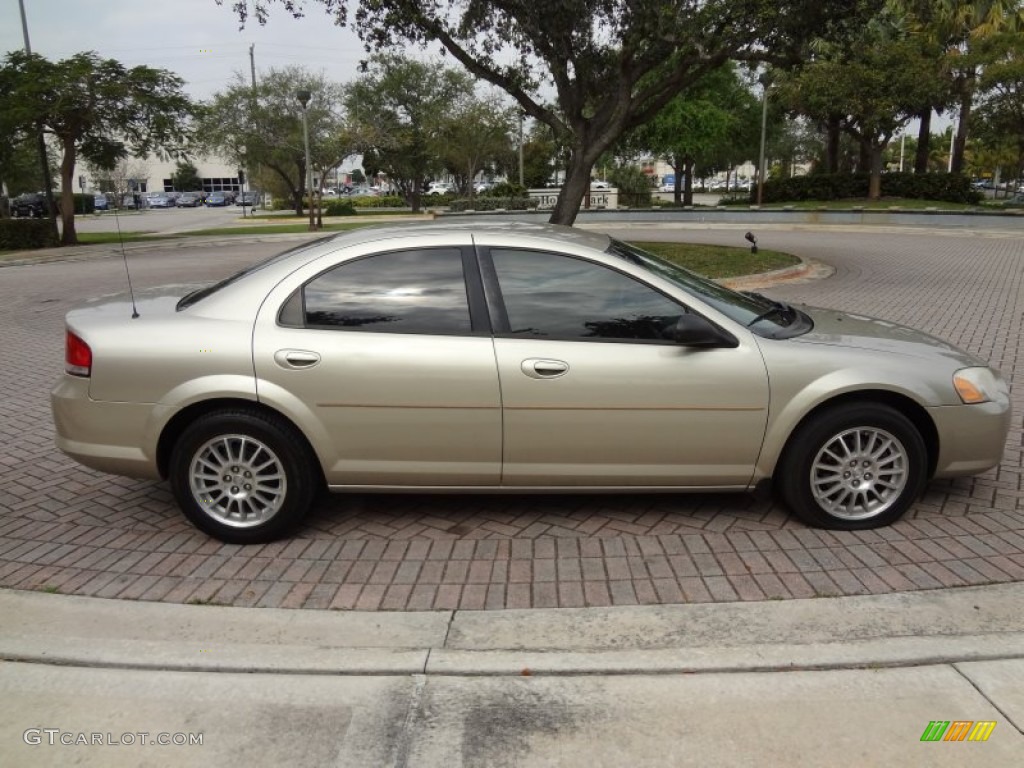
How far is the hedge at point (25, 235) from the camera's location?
2514cm

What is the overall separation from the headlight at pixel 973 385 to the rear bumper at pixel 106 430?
4.10 m

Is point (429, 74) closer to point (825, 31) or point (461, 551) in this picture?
point (825, 31)

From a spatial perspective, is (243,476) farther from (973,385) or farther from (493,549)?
(973,385)

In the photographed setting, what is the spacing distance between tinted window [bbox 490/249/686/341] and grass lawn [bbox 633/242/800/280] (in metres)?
10.2

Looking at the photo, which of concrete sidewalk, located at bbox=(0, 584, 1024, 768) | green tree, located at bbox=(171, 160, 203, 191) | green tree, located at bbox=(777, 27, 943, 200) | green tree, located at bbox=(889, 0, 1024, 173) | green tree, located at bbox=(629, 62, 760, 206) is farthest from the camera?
green tree, located at bbox=(171, 160, 203, 191)

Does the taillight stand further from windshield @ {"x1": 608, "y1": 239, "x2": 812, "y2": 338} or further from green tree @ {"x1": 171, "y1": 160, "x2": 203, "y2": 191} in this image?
green tree @ {"x1": 171, "y1": 160, "x2": 203, "y2": 191}

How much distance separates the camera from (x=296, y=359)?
3965 millimetres

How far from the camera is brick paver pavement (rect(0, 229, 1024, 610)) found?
366cm

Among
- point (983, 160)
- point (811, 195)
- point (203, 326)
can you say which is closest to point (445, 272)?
point (203, 326)

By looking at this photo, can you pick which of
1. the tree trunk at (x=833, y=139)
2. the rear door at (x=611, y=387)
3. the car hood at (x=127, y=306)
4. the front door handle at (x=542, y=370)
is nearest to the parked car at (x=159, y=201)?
the tree trunk at (x=833, y=139)

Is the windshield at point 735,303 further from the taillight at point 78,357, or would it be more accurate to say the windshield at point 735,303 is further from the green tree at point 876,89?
the green tree at point 876,89

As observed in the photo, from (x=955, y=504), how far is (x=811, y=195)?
38264 millimetres

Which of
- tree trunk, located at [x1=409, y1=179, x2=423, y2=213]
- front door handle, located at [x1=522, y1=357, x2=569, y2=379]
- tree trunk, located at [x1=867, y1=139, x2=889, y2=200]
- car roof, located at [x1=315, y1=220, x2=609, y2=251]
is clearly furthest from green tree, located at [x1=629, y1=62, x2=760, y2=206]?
front door handle, located at [x1=522, y1=357, x2=569, y2=379]

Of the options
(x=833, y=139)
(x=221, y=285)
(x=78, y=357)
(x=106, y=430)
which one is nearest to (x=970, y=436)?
(x=221, y=285)
